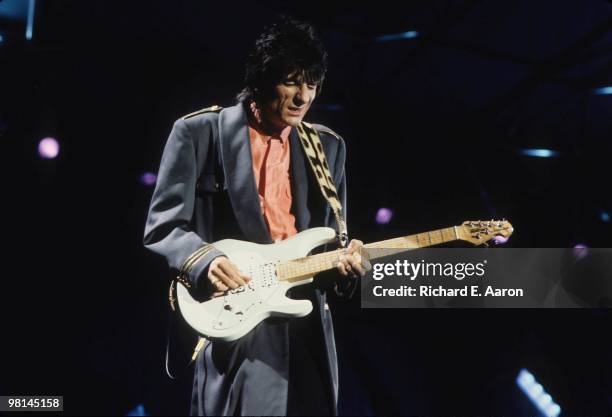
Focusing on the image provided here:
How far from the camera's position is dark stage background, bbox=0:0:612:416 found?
113 inches

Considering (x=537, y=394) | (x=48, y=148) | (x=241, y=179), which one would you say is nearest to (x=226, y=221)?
(x=241, y=179)

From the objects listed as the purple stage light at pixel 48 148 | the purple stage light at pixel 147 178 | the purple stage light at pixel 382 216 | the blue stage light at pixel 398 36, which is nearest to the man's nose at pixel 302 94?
the purple stage light at pixel 147 178

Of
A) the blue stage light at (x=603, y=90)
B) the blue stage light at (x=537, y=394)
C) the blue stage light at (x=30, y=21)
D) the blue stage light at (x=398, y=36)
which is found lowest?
the blue stage light at (x=537, y=394)

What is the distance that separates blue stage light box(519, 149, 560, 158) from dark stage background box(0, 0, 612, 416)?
0.03m

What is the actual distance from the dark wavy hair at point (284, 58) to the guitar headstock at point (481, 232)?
0.94 metres

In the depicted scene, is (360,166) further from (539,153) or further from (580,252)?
(580,252)

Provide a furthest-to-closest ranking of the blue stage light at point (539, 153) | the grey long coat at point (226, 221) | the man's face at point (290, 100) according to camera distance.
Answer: the blue stage light at point (539, 153), the man's face at point (290, 100), the grey long coat at point (226, 221)

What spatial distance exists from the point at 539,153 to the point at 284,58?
350cm

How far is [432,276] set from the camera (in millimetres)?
2900

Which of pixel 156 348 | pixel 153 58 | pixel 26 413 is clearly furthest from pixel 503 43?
pixel 26 413

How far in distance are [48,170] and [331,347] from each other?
2.19 meters

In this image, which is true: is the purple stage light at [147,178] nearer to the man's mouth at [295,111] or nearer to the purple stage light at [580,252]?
the man's mouth at [295,111]

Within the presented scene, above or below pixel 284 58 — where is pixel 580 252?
below

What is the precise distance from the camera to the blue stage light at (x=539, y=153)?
4480mm
